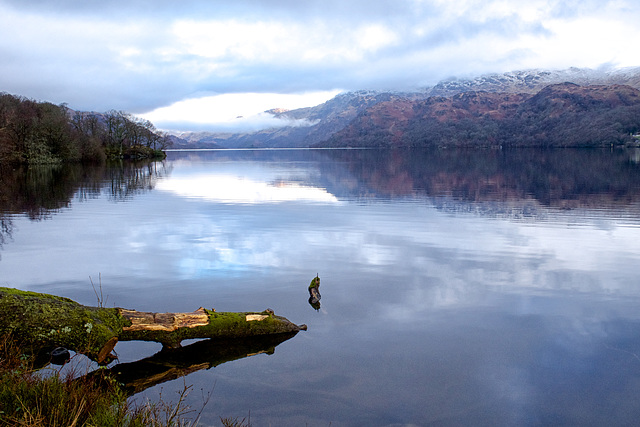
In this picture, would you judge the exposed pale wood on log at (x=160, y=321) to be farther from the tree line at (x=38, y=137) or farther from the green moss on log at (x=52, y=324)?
the tree line at (x=38, y=137)

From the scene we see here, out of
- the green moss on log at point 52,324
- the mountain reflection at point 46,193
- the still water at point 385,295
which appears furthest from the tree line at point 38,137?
the green moss on log at point 52,324

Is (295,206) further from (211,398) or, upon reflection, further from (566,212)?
(211,398)

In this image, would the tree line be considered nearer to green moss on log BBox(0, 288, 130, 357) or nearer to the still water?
the still water

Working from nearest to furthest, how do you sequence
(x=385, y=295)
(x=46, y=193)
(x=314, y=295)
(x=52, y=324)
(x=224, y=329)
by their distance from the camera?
(x=52, y=324) → (x=224, y=329) → (x=314, y=295) → (x=385, y=295) → (x=46, y=193)

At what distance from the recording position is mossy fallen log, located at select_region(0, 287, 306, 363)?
10289mm

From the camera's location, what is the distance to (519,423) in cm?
880

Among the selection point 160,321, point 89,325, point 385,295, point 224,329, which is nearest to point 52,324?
point 89,325

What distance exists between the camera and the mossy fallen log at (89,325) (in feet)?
33.8

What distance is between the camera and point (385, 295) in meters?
15.4

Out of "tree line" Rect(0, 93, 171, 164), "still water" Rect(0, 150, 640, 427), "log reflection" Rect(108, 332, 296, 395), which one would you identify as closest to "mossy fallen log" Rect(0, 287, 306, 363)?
"log reflection" Rect(108, 332, 296, 395)

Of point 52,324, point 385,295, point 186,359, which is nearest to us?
point 52,324

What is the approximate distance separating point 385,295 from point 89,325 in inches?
333

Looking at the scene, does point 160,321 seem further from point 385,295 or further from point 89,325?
point 385,295

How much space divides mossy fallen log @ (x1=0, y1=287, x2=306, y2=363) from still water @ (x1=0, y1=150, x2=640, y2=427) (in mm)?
619
